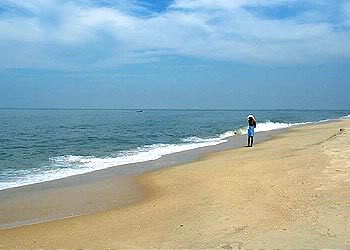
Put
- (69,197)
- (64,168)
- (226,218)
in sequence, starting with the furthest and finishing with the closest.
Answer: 1. (64,168)
2. (69,197)
3. (226,218)

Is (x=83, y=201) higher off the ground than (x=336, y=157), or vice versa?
(x=336, y=157)

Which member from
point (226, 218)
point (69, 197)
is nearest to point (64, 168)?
point (69, 197)

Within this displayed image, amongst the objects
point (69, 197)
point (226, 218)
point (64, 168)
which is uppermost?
point (226, 218)

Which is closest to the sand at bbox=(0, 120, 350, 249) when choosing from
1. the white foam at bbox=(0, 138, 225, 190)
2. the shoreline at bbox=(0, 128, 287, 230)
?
the shoreline at bbox=(0, 128, 287, 230)

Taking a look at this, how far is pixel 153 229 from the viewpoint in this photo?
816 cm

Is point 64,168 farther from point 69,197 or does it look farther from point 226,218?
point 226,218

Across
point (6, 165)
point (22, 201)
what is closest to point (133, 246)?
point (22, 201)

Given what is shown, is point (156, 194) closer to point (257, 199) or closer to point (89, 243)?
point (257, 199)

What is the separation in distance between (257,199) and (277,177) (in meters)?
2.86

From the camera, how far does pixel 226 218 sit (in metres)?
8.39

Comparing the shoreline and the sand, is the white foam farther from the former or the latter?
the sand

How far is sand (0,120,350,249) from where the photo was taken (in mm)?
6891

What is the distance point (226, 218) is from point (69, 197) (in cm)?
579

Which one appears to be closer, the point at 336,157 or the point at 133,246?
the point at 133,246
